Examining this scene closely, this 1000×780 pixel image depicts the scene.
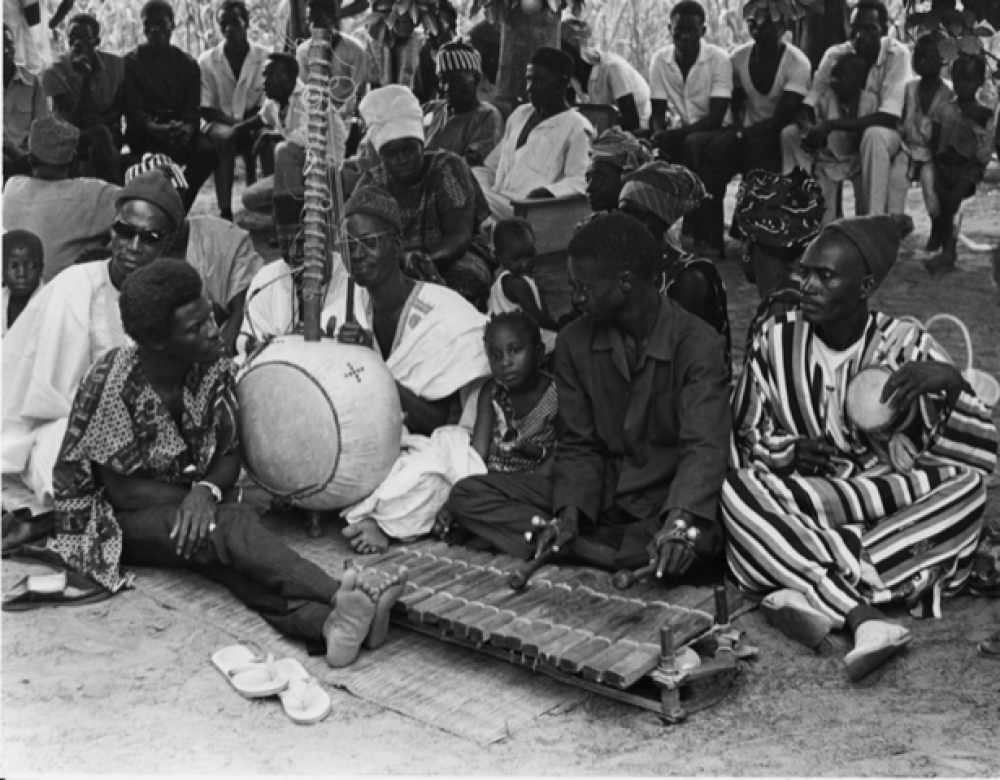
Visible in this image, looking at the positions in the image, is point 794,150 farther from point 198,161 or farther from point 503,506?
point 503,506

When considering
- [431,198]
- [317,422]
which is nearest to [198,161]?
[431,198]

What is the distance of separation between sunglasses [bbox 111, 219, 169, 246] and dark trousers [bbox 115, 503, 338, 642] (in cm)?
118

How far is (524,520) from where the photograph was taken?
504cm

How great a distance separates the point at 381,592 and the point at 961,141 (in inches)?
243

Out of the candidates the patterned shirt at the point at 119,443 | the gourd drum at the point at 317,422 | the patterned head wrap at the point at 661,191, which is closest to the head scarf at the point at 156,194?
the gourd drum at the point at 317,422

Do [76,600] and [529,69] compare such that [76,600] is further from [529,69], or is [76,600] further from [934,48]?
[934,48]

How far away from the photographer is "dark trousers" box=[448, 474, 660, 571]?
484 cm

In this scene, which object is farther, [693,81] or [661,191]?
[693,81]

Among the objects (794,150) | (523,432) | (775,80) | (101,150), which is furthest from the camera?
(101,150)

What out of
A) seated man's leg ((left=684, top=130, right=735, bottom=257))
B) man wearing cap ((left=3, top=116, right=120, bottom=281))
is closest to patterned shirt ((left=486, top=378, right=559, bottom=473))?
man wearing cap ((left=3, top=116, right=120, bottom=281))

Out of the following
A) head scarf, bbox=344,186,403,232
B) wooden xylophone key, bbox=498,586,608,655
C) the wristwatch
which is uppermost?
head scarf, bbox=344,186,403,232

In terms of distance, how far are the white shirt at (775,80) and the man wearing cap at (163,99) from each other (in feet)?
12.4

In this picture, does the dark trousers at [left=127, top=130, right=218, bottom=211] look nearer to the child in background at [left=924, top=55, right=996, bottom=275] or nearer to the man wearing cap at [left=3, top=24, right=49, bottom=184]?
the man wearing cap at [left=3, top=24, right=49, bottom=184]

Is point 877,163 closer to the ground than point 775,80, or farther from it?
closer to the ground
